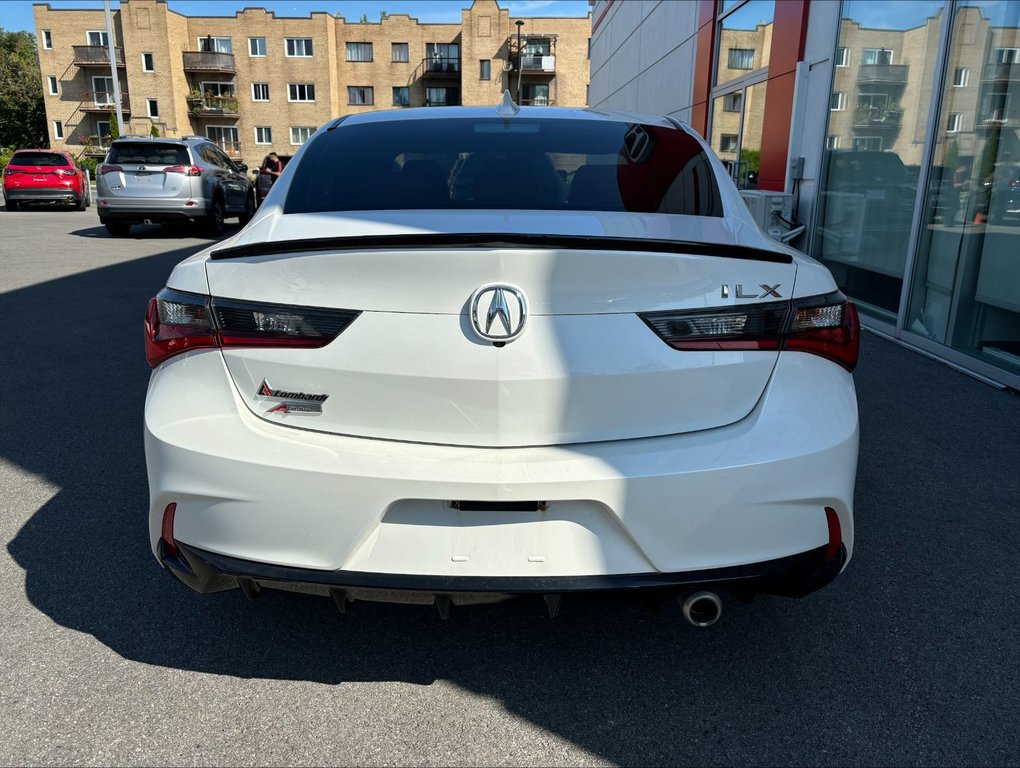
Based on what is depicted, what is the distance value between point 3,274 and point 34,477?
25.6ft

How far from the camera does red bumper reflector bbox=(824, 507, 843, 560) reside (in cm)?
208

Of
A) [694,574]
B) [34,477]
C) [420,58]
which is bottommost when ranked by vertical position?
[34,477]

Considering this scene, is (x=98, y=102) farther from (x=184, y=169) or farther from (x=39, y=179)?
(x=184, y=169)

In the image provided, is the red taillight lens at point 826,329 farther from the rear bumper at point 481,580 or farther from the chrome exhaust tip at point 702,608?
the chrome exhaust tip at point 702,608

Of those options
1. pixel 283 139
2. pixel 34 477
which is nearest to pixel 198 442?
pixel 34 477

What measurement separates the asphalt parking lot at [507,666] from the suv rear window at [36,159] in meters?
22.7

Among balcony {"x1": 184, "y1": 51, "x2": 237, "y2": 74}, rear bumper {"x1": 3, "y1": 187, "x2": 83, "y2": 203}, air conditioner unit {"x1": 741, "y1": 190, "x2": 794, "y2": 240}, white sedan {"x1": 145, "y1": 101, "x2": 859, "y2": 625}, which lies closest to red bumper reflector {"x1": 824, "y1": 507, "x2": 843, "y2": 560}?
white sedan {"x1": 145, "y1": 101, "x2": 859, "y2": 625}

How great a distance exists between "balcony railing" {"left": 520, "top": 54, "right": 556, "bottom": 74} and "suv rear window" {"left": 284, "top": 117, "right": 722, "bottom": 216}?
59918 millimetres

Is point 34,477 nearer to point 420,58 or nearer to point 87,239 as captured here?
point 87,239

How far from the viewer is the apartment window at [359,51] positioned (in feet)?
197

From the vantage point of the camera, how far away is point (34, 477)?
3.87 meters

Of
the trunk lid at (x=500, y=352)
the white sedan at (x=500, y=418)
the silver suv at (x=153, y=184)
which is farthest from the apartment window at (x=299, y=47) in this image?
the trunk lid at (x=500, y=352)

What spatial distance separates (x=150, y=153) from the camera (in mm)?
14570

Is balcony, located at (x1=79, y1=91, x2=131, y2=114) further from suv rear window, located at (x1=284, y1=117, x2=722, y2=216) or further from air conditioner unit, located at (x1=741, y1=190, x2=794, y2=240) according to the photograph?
suv rear window, located at (x1=284, y1=117, x2=722, y2=216)
